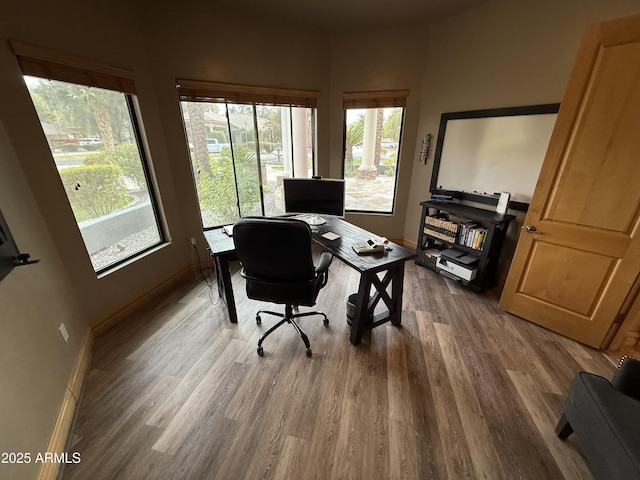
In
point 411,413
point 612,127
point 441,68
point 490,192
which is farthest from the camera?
point 441,68

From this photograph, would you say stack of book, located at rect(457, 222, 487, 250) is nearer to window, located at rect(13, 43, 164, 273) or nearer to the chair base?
the chair base

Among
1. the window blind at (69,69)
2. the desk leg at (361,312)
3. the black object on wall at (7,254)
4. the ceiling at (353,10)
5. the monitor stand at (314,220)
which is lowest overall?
the desk leg at (361,312)

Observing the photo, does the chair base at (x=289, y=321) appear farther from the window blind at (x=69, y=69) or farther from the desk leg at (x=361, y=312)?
the window blind at (x=69, y=69)

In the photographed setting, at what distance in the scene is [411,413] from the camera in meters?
1.52

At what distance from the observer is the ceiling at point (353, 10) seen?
7.99ft

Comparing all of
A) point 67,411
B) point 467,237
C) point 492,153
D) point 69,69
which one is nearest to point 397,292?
point 467,237

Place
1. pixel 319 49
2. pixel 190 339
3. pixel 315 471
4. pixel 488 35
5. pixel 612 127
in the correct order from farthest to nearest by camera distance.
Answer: pixel 319 49, pixel 488 35, pixel 190 339, pixel 612 127, pixel 315 471

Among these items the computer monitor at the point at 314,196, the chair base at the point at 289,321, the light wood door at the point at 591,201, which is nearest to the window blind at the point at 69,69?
the computer monitor at the point at 314,196

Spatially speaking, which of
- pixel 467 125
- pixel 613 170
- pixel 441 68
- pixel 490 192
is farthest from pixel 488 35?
pixel 613 170

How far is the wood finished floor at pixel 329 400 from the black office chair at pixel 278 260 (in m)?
0.35

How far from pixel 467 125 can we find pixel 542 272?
1680mm

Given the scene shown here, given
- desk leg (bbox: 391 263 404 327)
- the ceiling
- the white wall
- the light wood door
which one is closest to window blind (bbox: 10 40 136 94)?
the white wall

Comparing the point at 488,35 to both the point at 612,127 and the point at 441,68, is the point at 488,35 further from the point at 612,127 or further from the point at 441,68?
the point at 612,127

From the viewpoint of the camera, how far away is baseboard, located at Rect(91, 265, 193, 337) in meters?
2.15
